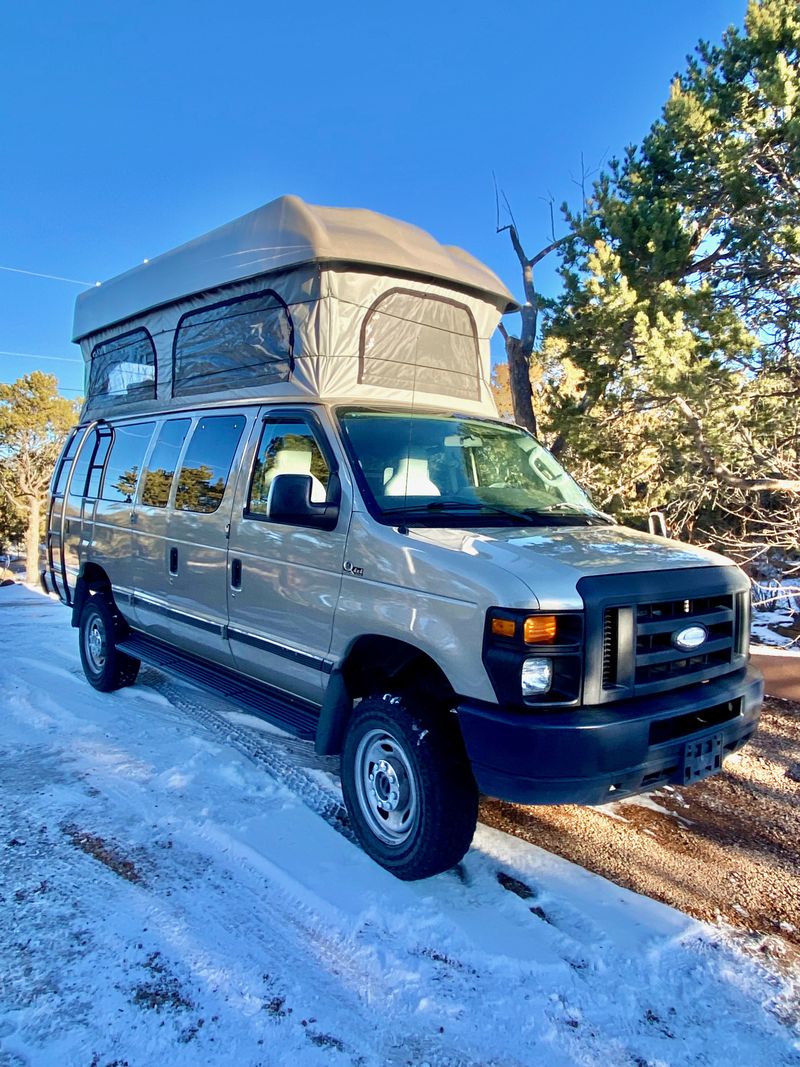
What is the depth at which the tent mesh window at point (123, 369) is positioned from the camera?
19.1ft

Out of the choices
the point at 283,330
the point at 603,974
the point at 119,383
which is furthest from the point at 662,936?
the point at 119,383

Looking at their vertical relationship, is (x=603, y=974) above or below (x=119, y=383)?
below

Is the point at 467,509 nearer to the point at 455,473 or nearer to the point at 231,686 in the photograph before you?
the point at 455,473

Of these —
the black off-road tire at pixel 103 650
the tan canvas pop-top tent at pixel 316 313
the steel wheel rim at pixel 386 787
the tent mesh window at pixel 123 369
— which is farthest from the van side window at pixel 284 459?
the black off-road tire at pixel 103 650

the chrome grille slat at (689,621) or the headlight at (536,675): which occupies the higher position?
the chrome grille slat at (689,621)

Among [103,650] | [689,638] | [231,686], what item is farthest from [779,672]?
[103,650]

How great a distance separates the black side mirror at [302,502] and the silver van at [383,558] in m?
0.01

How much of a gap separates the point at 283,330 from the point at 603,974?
148 inches

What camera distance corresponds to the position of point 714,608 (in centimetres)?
329

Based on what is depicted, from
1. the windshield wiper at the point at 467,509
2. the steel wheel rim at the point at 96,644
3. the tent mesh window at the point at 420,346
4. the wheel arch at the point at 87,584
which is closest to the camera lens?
the windshield wiper at the point at 467,509

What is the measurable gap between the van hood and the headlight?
0.73 ft

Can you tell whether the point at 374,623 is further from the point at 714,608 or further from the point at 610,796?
the point at 714,608

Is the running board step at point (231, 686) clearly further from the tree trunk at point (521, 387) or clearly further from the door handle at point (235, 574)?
the tree trunk at point (521, 387)

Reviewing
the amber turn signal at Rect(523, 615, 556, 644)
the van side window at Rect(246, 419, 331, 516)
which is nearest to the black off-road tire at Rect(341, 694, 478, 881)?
the amber turn signal at Rect(523, 615, 556, 644)
